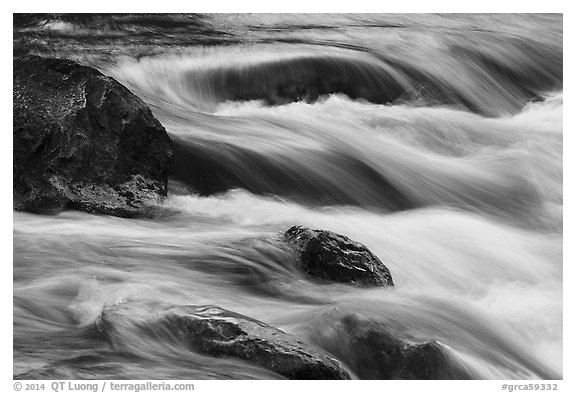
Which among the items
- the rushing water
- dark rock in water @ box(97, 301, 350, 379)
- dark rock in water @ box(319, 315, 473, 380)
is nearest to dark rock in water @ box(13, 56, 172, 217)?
the rushing water

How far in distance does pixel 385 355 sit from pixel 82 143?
2.47 m

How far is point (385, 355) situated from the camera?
24.5 ft

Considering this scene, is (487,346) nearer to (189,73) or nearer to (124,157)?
(124,157)

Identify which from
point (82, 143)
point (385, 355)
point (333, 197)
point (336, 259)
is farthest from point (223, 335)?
point (333, 197)

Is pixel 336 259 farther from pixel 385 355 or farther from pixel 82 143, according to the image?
pixel 82 143

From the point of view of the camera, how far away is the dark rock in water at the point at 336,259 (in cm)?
806

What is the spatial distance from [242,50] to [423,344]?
150 inches

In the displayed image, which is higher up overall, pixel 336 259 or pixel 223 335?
pixel 336 259

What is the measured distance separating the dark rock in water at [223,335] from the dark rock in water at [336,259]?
873 mm

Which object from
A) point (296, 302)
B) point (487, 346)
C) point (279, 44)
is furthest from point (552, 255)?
point (279, 44)

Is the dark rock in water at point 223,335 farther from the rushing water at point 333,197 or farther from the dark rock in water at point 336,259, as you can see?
the dark rock in water at point 336,259

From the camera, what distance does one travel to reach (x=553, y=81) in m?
10.9

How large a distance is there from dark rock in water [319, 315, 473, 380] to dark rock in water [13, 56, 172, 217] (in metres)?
1.78

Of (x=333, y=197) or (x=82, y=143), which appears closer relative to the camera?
(x=82, y=143)
